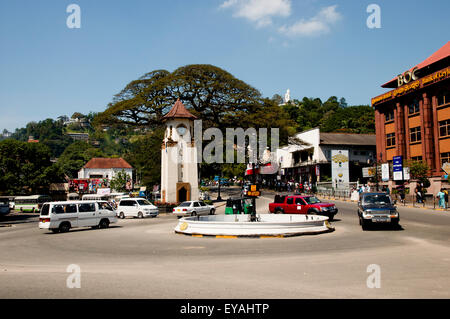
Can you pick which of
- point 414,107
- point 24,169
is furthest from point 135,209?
point 24,169

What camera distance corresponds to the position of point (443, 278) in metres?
9.62

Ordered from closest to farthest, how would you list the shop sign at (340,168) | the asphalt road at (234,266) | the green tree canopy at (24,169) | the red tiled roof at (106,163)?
the asphalt road at (234,266) < the shop sign at (340,168) < the green tree canopy at (24,169) < the red tiled roof at (106,163)

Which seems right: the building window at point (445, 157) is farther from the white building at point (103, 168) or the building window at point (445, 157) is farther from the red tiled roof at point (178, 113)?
the white building at point (103, 168)

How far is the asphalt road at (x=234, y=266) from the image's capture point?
8602 mm

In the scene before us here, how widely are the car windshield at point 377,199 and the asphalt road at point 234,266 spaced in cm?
206

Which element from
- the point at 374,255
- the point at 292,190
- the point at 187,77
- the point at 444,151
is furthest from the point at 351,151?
the point at 374,255

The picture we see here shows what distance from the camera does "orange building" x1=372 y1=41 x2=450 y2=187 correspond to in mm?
50406

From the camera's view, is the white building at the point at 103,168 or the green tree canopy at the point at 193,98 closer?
the green tree canopy at the point at 193,98

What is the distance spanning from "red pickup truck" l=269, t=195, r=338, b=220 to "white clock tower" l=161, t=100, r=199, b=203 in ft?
66.3

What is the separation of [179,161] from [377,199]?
1206 inches

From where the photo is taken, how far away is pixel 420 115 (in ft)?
177

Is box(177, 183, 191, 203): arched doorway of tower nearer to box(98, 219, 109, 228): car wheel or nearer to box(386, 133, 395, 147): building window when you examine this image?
box(98, 219, 109, 228): car wheel

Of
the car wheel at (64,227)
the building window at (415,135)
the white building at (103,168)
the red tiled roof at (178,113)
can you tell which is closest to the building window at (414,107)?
the building window at (415,135)
